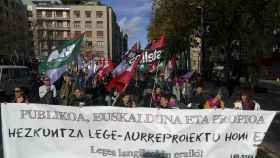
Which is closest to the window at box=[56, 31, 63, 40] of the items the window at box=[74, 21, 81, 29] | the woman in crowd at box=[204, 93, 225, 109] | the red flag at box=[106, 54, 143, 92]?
the window at box=[74, 21, 81, 29]

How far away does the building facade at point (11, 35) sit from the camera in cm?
6468

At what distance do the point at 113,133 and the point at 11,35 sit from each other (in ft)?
201

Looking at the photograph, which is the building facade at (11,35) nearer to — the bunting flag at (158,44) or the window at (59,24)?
the window at (59,24)

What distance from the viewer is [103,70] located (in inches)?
862

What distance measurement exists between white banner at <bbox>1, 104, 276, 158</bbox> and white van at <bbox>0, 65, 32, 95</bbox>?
14926mm

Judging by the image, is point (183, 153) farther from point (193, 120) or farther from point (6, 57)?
point (6, 57)

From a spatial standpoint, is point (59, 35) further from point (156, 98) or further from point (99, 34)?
point (156, 98)

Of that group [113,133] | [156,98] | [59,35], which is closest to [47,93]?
[156,98]

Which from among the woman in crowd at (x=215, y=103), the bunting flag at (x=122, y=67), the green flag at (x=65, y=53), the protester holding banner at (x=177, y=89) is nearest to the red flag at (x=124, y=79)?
the bunting flag at (x=122, y=67)

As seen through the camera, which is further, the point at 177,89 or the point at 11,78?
the point at 11,78

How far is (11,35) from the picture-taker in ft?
217

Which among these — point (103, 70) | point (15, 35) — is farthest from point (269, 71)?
point (103, 70)

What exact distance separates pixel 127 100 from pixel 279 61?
2086 inches

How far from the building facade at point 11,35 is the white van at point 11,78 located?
37.1m
